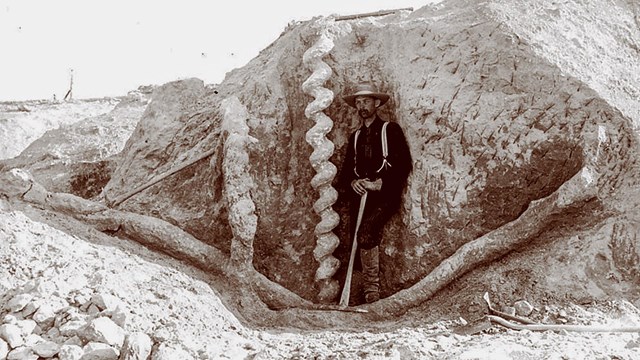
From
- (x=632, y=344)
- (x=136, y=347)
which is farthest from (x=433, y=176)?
(x=136, y=347)

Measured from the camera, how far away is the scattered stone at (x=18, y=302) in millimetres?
3426

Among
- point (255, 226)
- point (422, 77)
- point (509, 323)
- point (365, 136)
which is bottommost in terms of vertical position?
point (509, 323)

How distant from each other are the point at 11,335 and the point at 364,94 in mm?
2853

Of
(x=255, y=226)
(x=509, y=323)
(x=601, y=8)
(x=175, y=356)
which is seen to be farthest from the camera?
(x=601, y=8)

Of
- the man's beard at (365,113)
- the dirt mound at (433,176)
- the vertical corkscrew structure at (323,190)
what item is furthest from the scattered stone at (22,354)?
the man's beard at (365,113)

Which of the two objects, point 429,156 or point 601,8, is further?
point 601,8

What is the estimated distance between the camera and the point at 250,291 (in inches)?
177

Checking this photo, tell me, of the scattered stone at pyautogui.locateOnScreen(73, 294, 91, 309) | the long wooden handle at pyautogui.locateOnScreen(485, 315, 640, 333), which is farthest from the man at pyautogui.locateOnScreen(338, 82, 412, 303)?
the scattered stone at pyautogui.locateOnScreen(73, 294, 91, 309)

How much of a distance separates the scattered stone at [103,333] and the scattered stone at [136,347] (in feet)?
0.16

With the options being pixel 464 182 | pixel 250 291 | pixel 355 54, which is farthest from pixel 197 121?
pixel 464 182

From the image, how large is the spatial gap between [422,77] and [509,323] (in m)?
2.03

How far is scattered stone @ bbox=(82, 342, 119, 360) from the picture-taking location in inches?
127

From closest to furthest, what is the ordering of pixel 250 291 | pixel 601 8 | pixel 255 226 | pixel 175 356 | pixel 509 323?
1. pixel 175 356
2. pixel 509 323
3. pixel 250 291
4. pixel 255 226
5. pixel 601 8

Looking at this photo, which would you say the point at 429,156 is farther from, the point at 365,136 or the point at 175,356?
the point at 175,356
